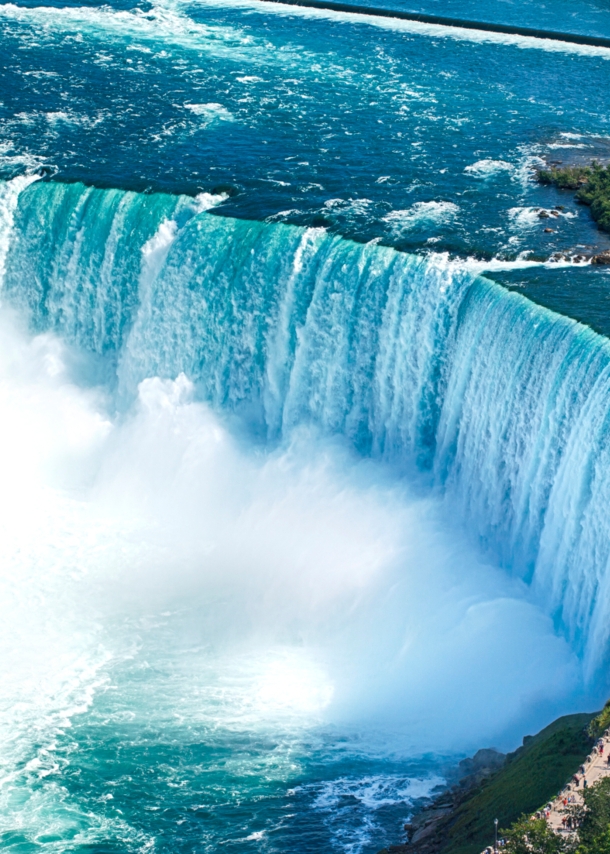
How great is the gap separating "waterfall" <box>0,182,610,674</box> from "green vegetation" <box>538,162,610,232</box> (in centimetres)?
572

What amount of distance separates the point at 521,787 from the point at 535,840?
2387mm

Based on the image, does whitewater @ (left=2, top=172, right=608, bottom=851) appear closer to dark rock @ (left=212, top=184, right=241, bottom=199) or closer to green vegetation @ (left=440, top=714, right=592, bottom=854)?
dark rock @ (left=212, top=184, right=241, bottom=199)

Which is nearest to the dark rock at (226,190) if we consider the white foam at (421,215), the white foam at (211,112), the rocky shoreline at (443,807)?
the white foam at (421,215)

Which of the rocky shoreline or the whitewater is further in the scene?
the whitewater

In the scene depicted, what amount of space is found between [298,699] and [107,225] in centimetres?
1460

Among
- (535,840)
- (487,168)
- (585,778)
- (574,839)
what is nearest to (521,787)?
(585,778)

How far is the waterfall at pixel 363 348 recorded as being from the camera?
78.5ft

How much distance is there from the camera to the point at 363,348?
2873 centimetres

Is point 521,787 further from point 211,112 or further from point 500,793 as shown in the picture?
point 211,112

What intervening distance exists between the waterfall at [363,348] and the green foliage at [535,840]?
639 centimetres

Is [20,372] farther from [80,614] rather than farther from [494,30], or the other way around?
[494,30]

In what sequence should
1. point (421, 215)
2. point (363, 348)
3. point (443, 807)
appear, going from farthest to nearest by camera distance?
1. point (421, 215)
2. point (363, 348)
3. point (443, 807)

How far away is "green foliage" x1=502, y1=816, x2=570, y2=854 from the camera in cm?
1619

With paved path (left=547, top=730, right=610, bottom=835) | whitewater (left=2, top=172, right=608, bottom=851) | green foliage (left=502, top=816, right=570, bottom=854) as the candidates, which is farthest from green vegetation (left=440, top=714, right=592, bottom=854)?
whitewater (left=2, top=172, right=608, bottom=851)
